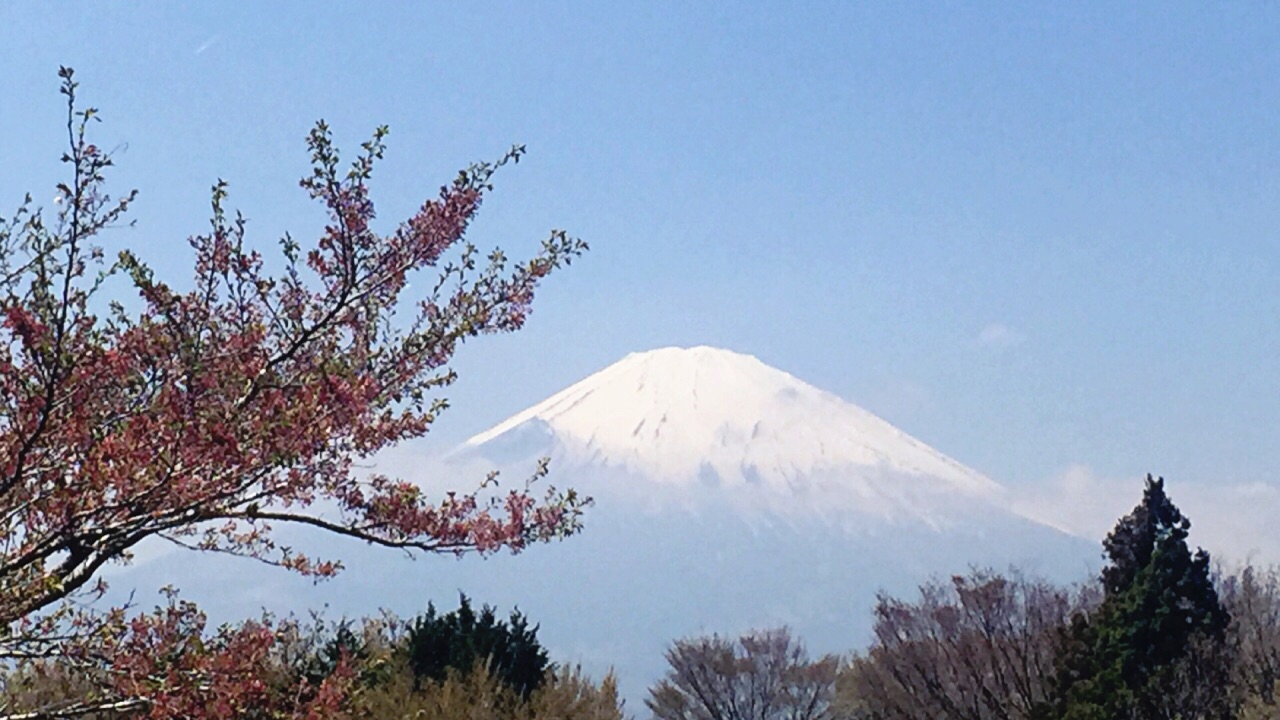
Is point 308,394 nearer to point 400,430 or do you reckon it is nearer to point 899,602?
point 400,430

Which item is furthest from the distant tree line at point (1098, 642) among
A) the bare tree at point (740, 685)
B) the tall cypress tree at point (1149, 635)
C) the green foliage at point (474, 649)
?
the green foliage at point (474, 649)

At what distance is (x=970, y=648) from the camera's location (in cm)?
3209

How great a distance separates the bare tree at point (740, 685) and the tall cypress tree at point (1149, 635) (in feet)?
49.5

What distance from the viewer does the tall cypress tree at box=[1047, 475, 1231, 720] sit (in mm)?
27375

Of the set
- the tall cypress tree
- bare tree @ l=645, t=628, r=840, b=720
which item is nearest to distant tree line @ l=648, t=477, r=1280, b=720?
the tall cypress tree

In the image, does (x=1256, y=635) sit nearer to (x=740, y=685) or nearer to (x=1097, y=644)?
(x=1097, y=644)

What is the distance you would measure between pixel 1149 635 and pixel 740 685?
58.6 feet

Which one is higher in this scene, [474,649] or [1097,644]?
[1097,644]

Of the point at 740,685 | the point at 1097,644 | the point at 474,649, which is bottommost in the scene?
the point at 474,649

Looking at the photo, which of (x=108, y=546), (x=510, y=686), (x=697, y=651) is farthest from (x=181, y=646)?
(x=697, y=651)

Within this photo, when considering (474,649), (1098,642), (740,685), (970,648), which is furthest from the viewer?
(740,685)

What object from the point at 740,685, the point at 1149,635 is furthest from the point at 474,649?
the point at 740,685

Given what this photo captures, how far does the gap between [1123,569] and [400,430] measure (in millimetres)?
30794

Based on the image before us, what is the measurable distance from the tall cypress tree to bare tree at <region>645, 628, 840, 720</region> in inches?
594
